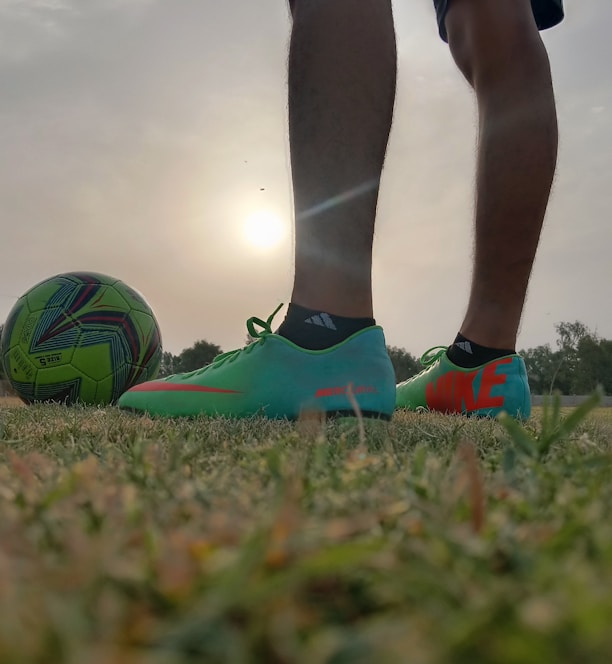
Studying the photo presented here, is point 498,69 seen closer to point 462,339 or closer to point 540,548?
point 462,339

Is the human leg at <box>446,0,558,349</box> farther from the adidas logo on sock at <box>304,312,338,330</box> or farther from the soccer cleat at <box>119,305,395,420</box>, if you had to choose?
the adidas logo on sock at <box>304,312,338,330</box>

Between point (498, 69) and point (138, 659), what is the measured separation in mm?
2724

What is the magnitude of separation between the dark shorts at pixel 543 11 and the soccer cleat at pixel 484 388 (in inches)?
61.5

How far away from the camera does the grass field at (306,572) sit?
11.3 inches

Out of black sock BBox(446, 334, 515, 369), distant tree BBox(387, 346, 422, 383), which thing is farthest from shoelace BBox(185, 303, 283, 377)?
distant tree BBox(387, 346, 422, 383)

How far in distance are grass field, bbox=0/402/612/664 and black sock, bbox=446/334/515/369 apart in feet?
6.64

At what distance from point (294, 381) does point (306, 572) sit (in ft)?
5.09

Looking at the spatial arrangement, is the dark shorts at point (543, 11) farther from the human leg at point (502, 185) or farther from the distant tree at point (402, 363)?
the distant tree at point (402, 363)

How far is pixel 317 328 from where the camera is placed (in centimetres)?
189

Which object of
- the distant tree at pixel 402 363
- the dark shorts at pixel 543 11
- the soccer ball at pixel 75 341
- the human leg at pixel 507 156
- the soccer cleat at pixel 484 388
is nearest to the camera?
the human leg at pixel 507 156

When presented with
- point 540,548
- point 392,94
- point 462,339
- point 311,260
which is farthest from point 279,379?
point 540,548

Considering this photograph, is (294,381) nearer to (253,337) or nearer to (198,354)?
(253,337)

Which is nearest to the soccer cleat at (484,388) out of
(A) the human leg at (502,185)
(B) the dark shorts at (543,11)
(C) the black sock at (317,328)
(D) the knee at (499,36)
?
(A) the human leg at (502,185)

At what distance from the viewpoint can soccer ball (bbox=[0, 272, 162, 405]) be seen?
355 cm
